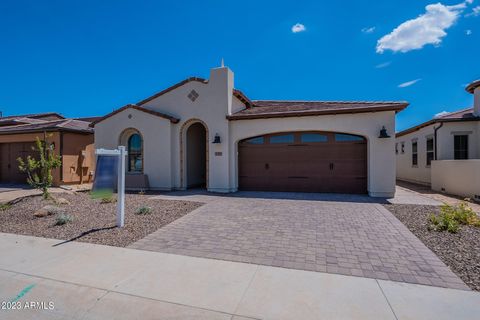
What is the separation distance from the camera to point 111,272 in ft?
12.9

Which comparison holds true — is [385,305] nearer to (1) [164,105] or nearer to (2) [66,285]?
(2) [66,285]

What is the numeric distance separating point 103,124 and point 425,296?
14.8m

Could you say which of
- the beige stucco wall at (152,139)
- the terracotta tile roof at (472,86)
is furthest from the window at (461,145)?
the beige stucco wall at (152,139)

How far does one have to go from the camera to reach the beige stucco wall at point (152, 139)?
41.6 ft

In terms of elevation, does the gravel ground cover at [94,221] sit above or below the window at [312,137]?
below

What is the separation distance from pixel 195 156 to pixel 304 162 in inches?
239

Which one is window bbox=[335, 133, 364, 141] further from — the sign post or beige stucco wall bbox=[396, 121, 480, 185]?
the sign post

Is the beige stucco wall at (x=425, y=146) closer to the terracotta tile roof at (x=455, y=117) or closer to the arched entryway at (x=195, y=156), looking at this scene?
the terracotta tile roof at (x=455, y=117)

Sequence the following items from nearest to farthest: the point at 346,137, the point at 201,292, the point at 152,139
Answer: the point at 201,292 → the point at 346,137 → the point at 152,139

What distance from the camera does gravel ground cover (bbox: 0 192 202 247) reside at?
5.69 metres

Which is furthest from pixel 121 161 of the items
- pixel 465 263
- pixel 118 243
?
pixel 465 263

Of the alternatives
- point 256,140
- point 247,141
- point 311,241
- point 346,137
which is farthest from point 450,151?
point 311,241

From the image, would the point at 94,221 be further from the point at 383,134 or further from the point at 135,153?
the point at 383,134

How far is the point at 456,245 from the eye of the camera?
16.1 ft
